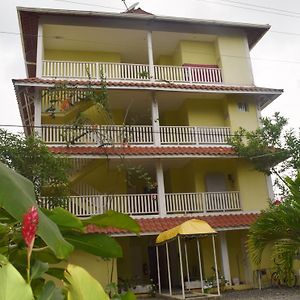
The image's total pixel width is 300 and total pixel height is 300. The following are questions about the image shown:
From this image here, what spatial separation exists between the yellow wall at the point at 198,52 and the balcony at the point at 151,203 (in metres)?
6.08

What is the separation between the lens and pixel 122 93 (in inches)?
699

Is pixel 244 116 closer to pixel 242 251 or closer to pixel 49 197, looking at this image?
pixel 242 251

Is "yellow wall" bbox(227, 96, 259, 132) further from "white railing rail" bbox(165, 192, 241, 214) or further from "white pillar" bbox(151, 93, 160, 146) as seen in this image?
"white pillar" bbox(151, 93, 160, 146)

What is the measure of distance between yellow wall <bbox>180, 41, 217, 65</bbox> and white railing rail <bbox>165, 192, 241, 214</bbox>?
6018 mm

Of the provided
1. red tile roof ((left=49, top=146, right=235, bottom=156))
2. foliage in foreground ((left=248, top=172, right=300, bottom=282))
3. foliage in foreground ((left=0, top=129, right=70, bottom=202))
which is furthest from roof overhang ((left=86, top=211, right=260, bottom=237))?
foliage in foreground ((left=248, top=172, right=300, bottom=282))

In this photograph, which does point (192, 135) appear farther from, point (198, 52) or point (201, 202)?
point (198, 52)

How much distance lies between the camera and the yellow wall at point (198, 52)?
19.6 metres

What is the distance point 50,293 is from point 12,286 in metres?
0.26

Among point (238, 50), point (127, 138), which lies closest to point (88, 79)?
point (127, 138)

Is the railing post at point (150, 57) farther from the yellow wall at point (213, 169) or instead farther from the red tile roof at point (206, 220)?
the red tile roof at point (206, 220)

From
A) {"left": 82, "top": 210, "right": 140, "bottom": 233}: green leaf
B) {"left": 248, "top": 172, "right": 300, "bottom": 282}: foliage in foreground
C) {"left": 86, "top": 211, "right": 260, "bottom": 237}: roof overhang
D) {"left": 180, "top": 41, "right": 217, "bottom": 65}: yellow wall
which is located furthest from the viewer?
{"left": 180, "top": 41, "right": 217, "bottom": 65}: yellow wall

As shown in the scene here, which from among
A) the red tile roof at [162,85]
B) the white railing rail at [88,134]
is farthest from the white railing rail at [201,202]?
the red tile roof at [162,85]

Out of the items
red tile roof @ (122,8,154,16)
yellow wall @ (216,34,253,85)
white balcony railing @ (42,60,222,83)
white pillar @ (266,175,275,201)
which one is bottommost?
white pillar @ (266,175,275,201)

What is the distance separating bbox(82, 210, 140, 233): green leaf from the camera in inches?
81.1
